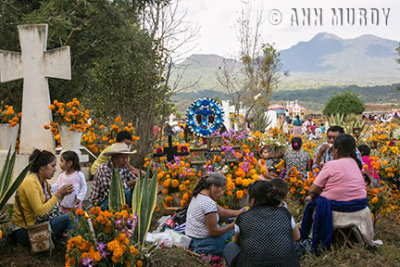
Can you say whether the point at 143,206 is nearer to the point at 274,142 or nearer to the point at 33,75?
the point at 33,75

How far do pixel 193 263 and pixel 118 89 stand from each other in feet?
17.6

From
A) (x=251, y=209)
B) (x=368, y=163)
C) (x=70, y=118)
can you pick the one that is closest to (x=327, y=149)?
(x=368, y=163)

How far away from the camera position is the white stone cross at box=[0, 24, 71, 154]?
597 cm

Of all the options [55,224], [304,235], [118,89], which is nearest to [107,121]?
[118,89]

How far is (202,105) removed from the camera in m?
8.36

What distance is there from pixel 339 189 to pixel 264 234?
1331 mm

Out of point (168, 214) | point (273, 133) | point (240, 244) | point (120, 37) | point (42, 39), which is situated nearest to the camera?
point (240, 244)

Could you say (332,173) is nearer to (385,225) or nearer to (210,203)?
(210,203)

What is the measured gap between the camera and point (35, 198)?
139 inches

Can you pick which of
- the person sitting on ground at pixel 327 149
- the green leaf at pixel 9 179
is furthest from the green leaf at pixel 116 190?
the person sitting on ground at pixel 327 149

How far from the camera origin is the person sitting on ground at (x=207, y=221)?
3812 millimetres

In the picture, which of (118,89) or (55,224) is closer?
(55,224)

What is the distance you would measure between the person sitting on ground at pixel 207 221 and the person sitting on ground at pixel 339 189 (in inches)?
37.8

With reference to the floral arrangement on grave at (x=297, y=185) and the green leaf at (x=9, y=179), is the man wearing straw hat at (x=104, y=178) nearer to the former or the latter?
the green leaf at (x=9, y=179)
